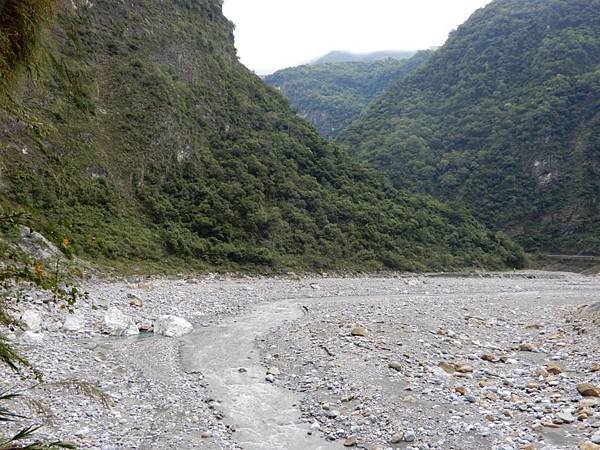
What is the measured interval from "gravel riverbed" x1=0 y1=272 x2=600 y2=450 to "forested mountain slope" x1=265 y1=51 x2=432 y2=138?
10340 centimetres

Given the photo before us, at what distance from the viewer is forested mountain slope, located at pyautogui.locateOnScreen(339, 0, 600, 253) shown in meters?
65.8

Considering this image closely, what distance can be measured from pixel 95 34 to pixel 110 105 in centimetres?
743

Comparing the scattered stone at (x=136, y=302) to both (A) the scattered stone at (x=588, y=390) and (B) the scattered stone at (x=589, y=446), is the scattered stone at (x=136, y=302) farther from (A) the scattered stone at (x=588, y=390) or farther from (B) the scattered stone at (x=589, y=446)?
(B) the scattered stone at (x=589, y=446)

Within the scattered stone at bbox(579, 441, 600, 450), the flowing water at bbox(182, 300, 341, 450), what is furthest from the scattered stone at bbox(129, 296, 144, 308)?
the scattered stone at bbox(579, 441, 600, 450)

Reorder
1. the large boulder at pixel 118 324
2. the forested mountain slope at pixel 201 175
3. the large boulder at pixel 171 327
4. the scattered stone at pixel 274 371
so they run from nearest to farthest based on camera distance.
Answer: the scattered stone at pixel 274 371, the large boulder at pixel 118 324, the large boulder at pixel 171 327, the forested mountain slope at pixel 201 175

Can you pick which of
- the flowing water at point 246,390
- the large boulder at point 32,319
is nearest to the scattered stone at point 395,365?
the flowing water at point 246,390

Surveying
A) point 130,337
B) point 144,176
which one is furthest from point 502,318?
point 144,176

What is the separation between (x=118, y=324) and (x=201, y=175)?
94.8 feet

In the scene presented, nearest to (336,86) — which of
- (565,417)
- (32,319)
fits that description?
(32,319)

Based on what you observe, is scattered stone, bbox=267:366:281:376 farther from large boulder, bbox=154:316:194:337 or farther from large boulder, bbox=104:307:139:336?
large boulder, bbox=104:307:139:336

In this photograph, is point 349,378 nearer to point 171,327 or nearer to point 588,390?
point 588,390

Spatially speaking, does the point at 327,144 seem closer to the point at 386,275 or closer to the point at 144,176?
the point at 386,275

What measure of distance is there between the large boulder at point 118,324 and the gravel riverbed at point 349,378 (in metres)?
0.35

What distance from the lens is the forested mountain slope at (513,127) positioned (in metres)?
65.8
